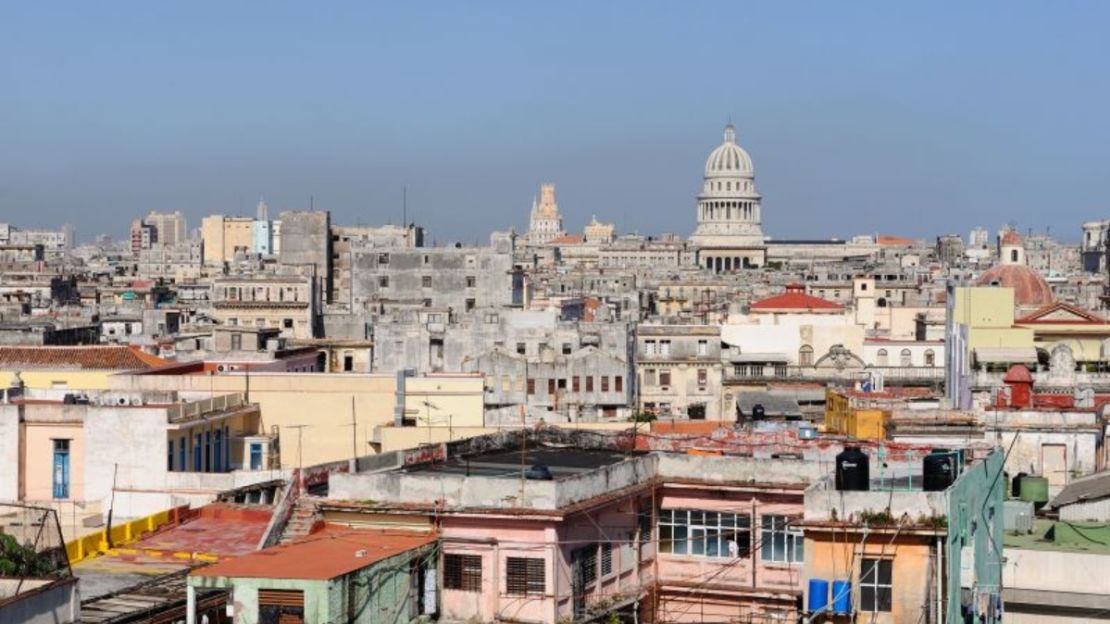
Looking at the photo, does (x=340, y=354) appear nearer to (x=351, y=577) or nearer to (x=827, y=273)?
(x=351, y=577)

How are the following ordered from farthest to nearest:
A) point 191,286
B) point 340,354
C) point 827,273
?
1. point 827,273
2. point 191,286
3. point 340,354

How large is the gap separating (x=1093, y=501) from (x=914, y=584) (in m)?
7.49

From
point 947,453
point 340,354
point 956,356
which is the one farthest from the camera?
point 340,354

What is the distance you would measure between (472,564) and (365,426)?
17991 mm

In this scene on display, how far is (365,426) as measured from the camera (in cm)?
3731

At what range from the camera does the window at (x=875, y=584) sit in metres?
19.0

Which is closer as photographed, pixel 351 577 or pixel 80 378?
pixel 351 577

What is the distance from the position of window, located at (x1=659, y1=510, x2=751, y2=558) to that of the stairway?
3849 mm

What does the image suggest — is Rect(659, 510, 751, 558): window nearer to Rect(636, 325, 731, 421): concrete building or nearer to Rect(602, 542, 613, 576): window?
Rect(602, 542, 613, 576): window

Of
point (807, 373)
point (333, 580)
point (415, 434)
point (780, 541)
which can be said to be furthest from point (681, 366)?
point (333, 580)

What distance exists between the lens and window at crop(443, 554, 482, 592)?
64.0 feet

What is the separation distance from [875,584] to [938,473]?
179 centimetres

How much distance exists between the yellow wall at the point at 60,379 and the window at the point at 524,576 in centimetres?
2073

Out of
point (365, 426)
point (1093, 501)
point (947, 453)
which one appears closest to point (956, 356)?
point (365, 426)
